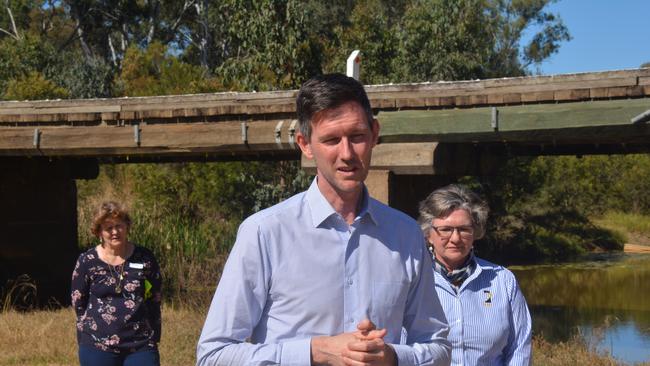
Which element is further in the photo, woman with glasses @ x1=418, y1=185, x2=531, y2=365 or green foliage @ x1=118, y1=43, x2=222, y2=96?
green foliage @ x1=118, y1=43, x2=222, y2=96

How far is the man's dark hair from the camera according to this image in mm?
2408

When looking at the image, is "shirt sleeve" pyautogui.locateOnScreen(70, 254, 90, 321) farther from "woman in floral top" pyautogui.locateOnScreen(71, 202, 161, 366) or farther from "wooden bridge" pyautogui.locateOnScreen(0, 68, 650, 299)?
"wooden bridge" pyautogui.locateOnScreen(0, 68, 650, 299)

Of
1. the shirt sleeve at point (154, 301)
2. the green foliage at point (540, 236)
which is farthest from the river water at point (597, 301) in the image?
the shirt sleeve at point (154, 301)

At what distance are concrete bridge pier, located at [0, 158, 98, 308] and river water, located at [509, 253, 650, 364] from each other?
6952 millimetres

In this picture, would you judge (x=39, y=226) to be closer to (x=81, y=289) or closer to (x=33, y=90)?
(x=81, y=289)

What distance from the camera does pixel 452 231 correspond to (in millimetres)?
4070

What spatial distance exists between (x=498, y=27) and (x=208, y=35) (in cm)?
1331

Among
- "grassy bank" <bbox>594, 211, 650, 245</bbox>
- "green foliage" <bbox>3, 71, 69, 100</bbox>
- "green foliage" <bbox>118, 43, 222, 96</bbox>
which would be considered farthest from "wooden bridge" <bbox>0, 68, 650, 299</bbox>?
"grassy bank" <bbox>594, 211, 650, 245</bbox>

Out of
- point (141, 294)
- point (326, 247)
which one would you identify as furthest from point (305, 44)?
point (326, 247)

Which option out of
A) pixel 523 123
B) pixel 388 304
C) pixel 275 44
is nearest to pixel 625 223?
pixel 275 44

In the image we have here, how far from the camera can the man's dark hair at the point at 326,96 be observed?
2.41 m

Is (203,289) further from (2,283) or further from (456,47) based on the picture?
(456,47)

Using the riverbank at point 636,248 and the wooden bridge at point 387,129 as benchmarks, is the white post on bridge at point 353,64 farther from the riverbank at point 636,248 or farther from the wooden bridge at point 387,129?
the riverbank at point 636,248

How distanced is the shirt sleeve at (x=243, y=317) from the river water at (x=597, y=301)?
927cm
